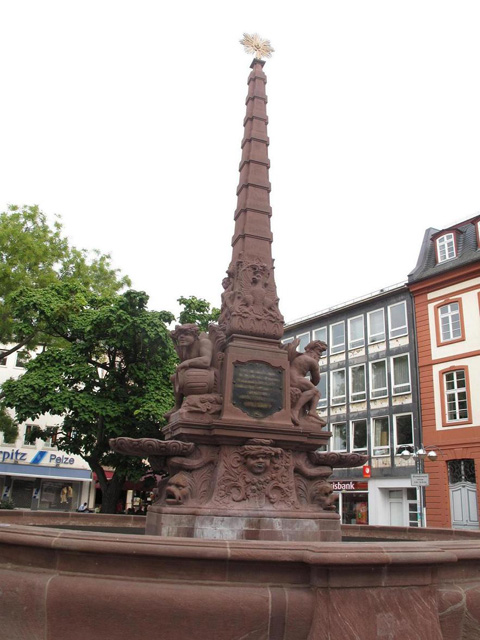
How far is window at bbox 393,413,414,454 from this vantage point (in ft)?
92.1

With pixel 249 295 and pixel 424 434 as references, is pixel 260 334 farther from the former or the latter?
pixel 424 434

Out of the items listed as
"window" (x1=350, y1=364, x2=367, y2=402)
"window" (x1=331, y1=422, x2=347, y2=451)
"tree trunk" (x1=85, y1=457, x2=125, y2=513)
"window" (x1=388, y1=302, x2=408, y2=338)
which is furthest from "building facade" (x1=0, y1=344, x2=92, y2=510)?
"window" (x1=388, y1=302, x2=408, y2=338)

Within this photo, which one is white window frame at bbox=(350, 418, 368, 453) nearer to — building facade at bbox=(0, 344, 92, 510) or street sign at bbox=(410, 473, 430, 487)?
street sign at bbox=(410, 473, 430, 487)

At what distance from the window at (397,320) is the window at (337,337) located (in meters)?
3.83

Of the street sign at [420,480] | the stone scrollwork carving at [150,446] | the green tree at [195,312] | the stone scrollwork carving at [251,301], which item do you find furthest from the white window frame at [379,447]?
the stone scrollwork carving at [150,446]

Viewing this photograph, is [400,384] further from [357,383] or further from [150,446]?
[150,446]

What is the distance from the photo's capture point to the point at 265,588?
4.20m

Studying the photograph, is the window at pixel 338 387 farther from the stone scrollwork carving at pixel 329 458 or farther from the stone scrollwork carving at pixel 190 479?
the stone scrollwork carving at pixel 190 479

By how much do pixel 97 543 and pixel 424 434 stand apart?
24973mm

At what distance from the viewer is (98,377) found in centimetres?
1833

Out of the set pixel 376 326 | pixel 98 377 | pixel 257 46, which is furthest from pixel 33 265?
pixel 376 326

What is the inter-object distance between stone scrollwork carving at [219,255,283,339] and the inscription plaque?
1.79 ft

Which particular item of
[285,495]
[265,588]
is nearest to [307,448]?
[285,495]

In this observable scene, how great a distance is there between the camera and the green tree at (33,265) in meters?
20.5
